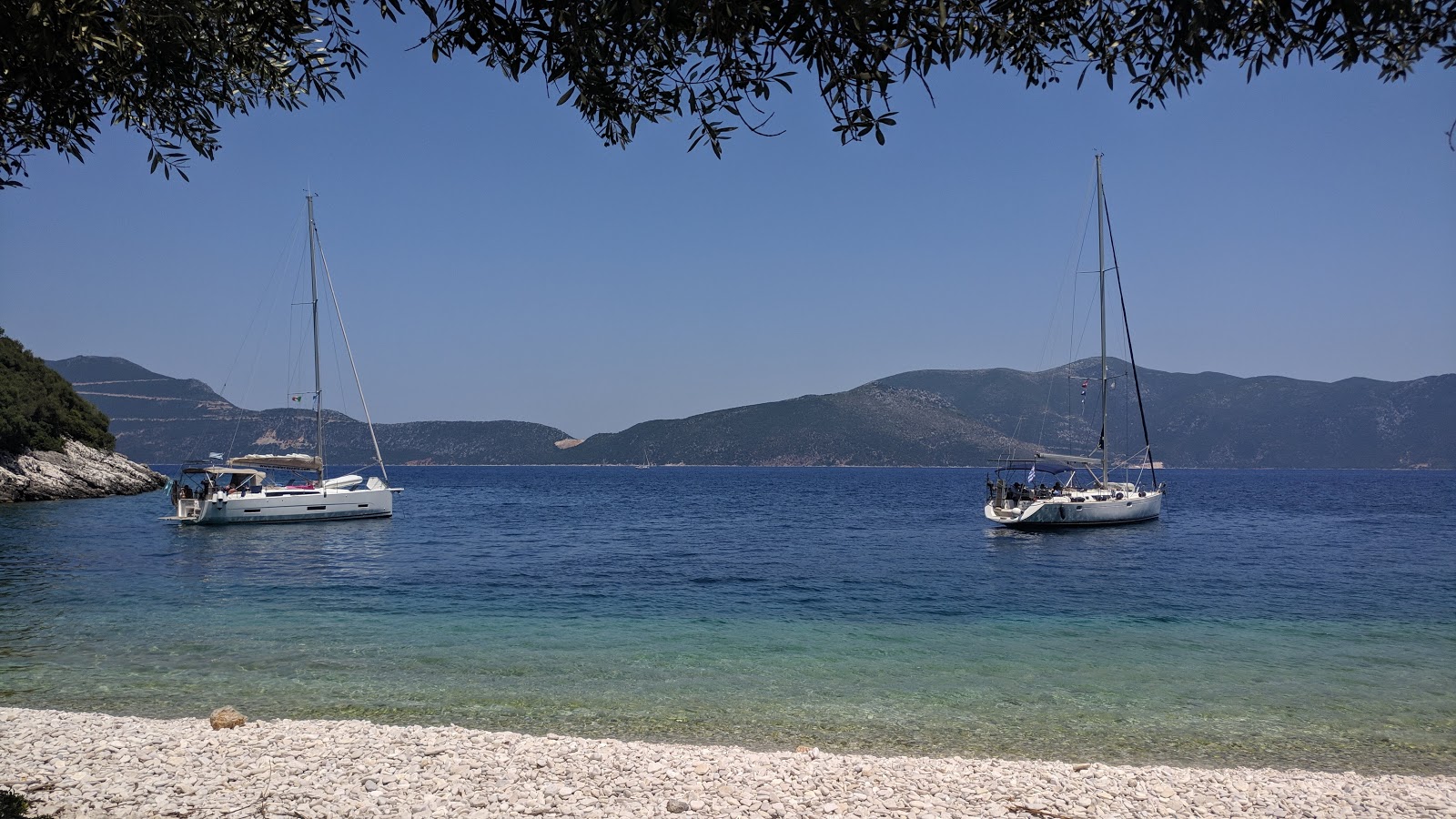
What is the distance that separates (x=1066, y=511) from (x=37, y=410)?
76990mm

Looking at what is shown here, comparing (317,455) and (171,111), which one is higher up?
(171,111)

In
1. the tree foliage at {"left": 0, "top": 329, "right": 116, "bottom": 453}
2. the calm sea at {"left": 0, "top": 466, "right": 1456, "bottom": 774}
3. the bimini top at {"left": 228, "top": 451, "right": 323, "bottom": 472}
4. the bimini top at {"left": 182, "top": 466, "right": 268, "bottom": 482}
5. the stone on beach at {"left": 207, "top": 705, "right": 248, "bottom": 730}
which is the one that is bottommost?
the calm sea at {"left": 0, "top": 466, "right": 1456, "bottom": 774}

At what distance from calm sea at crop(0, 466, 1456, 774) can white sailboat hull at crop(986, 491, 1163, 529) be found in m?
4.43

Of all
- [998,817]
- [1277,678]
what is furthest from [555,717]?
[1277,678]

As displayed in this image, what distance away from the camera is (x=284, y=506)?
46.4 m

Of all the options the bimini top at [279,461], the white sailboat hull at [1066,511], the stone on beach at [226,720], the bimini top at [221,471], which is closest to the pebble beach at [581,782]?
the stone on beach at [226,720]

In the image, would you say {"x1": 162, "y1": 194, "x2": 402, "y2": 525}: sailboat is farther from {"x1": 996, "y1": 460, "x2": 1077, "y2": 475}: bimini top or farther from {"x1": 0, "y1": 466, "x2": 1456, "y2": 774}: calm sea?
{"x1": 996, "y1": 460, "x2": 1077, "y2": 475}: bimini top

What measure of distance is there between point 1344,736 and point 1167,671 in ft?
12.3

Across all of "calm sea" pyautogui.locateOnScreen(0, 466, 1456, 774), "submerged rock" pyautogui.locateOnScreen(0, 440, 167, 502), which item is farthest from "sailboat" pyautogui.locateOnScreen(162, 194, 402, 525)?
"submerged rock" pyautogui.locateOnScreen(0, 440, 167, 502)

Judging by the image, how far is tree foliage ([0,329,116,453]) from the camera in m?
60.7

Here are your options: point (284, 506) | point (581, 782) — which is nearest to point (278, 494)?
point (284, 506)

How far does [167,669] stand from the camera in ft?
46.2

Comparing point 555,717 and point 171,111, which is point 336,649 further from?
point 171,111

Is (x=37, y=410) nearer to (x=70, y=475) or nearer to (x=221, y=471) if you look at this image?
(x=70, y=475)
